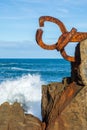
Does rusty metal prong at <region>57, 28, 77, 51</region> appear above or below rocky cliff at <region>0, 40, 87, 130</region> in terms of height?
above

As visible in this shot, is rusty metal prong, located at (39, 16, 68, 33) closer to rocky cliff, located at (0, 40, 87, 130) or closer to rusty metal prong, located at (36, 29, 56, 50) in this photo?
rusty metal prong, located at (36, 29, 56, 50)

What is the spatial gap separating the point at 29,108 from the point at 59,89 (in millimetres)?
8456

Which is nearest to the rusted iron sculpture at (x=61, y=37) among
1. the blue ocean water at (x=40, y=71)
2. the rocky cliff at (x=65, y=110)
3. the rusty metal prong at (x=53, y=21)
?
the rusty metal prong at (x=53, y=21)

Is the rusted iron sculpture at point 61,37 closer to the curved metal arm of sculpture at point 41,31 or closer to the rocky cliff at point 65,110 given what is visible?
the curved metal arm of sculpture at point 41,31

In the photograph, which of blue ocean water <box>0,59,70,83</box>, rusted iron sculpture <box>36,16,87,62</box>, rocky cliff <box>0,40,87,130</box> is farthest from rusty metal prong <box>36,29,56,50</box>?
blue ocean water <box>0,59,70,83</box>

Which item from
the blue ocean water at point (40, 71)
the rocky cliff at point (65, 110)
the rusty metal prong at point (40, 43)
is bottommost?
the blue ocean water at point (40, 71)

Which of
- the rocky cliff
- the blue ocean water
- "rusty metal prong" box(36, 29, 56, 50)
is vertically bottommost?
the blue ocean water

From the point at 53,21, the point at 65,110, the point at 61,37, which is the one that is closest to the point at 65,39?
the point at 61,37

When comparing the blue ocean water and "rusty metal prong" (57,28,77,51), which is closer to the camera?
"rusty metal prong" (57,28,77,51)

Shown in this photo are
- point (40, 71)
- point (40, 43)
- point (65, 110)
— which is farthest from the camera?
point (40, 71)

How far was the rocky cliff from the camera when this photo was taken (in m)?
5.75

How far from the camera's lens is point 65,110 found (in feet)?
18.9

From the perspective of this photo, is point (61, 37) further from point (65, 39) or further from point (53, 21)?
point (53, 21)

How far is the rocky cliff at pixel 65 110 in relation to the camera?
5754 mm
